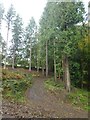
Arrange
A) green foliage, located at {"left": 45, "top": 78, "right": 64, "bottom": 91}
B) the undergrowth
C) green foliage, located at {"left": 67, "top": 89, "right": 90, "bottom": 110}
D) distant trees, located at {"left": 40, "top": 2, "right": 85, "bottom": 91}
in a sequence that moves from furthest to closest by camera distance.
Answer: green foliage, located at {"left": 45, "top": 78, "right": 64, "bottom": 91}
distant trees, located at {"left": 40, "top": 2, "right": 85, "bottom": 91}
the undergrowth
green foliage, located at {"left": 67, "top": 89, "right": 90, "bottom": 110}

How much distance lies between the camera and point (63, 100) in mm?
9273

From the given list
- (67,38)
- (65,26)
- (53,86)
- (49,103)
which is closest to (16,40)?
(53,86)

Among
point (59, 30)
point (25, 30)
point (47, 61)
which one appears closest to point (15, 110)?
point (59, 30)

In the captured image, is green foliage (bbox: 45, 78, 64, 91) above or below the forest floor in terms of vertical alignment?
above

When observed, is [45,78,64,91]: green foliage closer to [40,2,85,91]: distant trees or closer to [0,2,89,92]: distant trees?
[0,2,89,92]: distant trees

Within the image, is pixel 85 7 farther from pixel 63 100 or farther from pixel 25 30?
pixel 25 30

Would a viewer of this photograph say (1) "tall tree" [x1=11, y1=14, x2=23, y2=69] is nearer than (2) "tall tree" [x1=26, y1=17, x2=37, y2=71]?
Yes

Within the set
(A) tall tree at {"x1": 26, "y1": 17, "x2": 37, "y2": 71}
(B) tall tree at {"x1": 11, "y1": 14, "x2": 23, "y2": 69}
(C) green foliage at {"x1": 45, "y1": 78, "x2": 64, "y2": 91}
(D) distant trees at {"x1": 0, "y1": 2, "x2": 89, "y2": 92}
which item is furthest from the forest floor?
(B) tall tree at {"x1": 11, "y1": 14, "x2": 23, "y2": 69}

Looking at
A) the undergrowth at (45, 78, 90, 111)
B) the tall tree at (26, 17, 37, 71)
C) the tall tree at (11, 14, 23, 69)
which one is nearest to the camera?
the undergrowth at (45, 78, 90, 111)

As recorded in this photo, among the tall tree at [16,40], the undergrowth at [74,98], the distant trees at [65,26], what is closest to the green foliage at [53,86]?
the undergrowth at [74,98]

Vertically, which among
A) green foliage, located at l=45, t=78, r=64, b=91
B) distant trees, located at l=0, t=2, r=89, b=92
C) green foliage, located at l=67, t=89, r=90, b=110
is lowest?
green foliage, located at l=67, t=89, r=90, b=110

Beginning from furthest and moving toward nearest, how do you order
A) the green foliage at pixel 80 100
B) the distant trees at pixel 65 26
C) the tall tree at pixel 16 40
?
the tall tree at pixel 16 40, the distant trees at pixel 65 26, the green foliage at pixel 80 100

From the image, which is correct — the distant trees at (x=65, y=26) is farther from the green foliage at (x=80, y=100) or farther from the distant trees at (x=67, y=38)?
the green foliage at (x=80, y=100)

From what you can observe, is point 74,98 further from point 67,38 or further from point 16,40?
point 16,40
